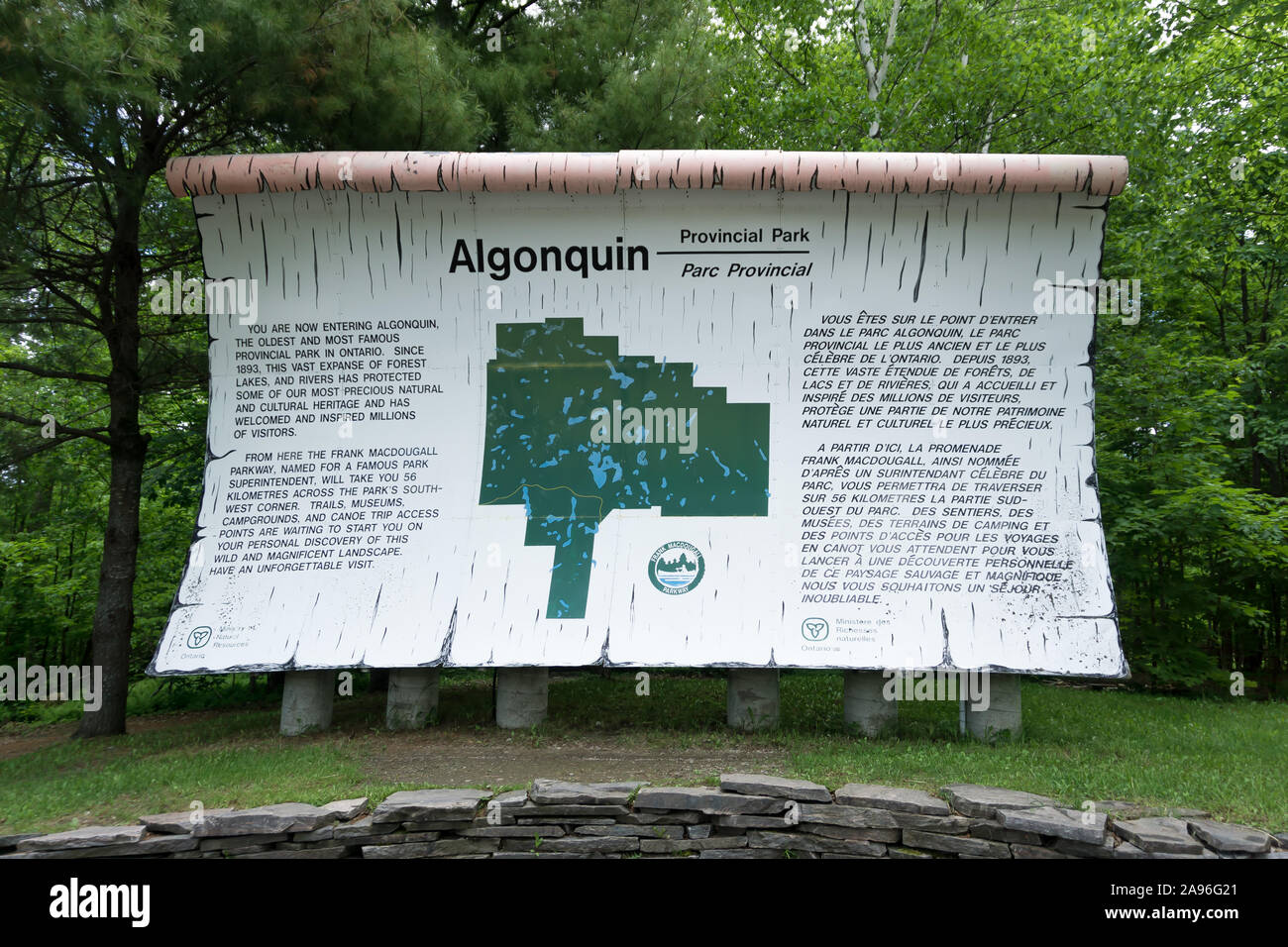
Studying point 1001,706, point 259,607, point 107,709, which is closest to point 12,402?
point 107,709

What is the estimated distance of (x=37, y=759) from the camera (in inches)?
272

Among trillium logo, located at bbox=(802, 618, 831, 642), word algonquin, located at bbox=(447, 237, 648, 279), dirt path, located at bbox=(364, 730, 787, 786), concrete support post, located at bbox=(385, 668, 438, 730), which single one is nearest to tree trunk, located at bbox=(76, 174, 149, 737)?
concrete support post, located at bbox=(385, 668, 438, 730)

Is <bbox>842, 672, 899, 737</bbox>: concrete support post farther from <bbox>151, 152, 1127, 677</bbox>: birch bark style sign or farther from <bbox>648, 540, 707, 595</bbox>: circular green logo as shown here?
<bbox>648, 540, 707, 595</bbox>: circular green logo

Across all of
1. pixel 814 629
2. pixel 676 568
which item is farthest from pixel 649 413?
pixel 814 629

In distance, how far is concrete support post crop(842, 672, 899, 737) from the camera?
6770 millimetres

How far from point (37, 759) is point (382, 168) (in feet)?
19.2

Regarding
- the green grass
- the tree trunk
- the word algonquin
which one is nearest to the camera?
the green grass

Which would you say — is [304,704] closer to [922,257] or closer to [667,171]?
[667,171]

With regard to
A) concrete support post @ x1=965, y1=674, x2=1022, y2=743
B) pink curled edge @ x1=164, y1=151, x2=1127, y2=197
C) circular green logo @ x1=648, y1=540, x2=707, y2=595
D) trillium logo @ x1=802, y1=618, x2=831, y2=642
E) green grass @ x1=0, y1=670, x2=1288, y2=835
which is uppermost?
pink curled edge @ x1=164, y1=151, x2=1127, y2=197

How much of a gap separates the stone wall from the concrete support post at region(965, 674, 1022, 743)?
1.52 metres

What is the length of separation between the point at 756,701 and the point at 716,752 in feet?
2.46

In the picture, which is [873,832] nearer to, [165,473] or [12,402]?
[165,473]

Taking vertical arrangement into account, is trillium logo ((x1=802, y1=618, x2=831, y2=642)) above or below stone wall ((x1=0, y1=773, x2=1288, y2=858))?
above
